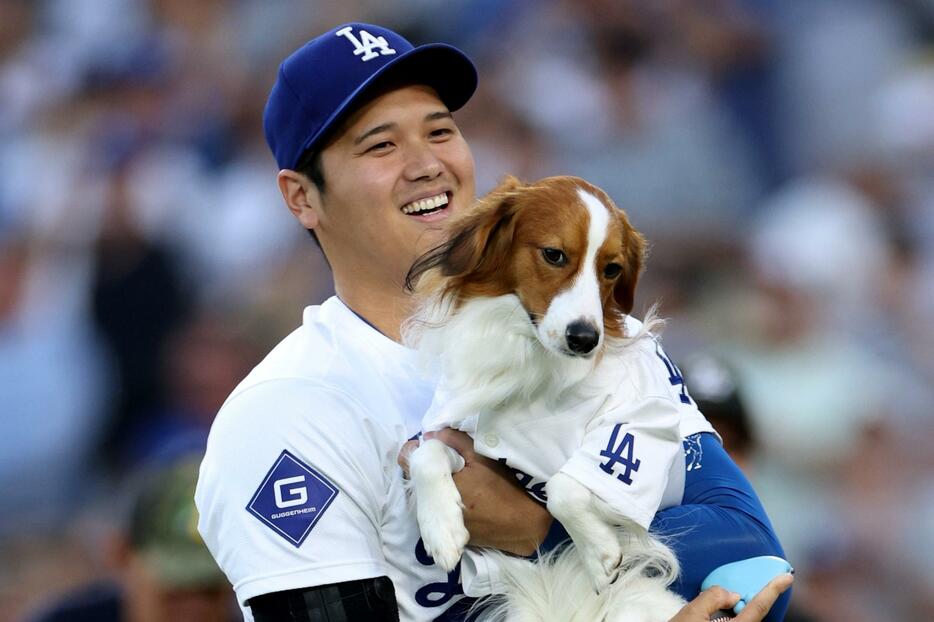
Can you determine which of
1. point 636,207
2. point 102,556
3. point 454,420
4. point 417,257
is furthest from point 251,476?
point 636,207

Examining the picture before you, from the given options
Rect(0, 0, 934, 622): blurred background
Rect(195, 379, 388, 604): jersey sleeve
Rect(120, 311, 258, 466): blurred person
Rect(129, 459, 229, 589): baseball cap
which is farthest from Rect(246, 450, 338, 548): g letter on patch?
Rect(120, 311, 258, 466): blurred person

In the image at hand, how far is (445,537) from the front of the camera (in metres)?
2.34

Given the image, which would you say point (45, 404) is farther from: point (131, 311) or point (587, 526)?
point (587, 526)

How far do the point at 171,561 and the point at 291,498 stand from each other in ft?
4.62

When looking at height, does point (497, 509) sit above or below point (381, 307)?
below

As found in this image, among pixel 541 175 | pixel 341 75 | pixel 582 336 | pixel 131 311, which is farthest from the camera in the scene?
pixel 541 175

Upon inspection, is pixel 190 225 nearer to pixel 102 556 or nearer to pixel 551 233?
pixel 102 556

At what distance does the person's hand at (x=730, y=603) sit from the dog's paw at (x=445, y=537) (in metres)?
0.42

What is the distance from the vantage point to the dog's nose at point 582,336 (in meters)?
2.33

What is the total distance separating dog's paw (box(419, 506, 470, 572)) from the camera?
2.33 metres

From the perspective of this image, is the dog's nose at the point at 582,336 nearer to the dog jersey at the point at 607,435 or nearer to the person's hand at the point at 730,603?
the dog jersey at the point at 607,435

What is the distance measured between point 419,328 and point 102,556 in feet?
12.0

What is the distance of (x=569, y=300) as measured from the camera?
2.37m

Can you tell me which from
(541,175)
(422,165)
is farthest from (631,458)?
(541,175)
